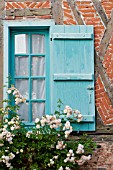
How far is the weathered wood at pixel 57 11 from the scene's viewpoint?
633cm

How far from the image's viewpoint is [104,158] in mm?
6160

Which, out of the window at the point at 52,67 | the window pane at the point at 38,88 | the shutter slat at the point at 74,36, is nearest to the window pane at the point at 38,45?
the window at the point at 52,67

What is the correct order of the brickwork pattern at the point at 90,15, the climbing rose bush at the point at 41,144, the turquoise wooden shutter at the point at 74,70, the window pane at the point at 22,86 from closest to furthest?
the climbing rose bush at the point at 41,144 < the turquoise wooden shutter at the point at 74,70 < the brickwork pattern at the point at 90,15 < the window pane at the point at 22,86

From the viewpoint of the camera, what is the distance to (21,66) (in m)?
6.41

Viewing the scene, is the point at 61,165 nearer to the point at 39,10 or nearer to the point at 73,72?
the point at 73,72

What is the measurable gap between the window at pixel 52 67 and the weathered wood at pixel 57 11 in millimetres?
111

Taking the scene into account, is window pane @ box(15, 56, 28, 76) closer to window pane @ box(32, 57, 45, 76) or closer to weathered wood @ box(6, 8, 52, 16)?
window pane @ box(32, 57, 45, 76)

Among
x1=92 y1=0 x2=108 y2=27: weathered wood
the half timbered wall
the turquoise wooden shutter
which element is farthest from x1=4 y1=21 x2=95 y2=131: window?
x1=92 y1=0 x2=108 y2=27: weathered wood

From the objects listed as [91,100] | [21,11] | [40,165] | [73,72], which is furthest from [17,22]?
[40,165]

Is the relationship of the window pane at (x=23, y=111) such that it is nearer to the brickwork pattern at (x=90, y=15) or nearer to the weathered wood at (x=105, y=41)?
the brickwork pattern at (x=90, y=15)

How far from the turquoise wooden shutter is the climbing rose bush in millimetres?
194

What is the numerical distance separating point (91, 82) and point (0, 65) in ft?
3.98

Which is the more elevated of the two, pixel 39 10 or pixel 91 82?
pixel 39 10

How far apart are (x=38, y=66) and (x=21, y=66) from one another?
23 cm
